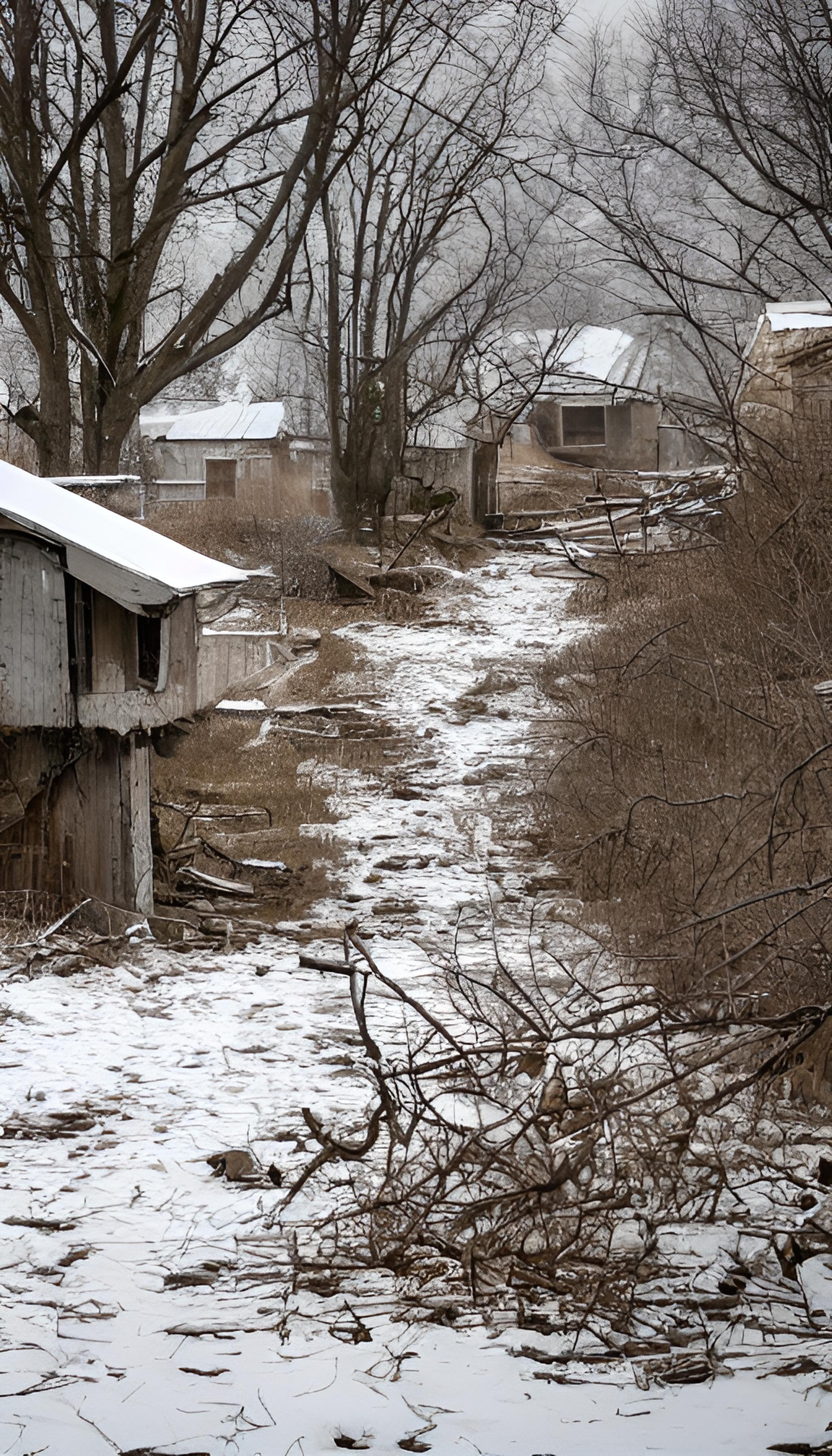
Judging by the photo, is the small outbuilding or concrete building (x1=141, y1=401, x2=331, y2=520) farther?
concrete building (x1=141, y1=401, x2=331, y2=520)

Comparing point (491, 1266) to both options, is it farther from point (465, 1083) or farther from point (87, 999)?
point (87, 999)

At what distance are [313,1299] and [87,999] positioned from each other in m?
2.99

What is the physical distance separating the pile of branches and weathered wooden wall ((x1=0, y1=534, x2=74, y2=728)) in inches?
124

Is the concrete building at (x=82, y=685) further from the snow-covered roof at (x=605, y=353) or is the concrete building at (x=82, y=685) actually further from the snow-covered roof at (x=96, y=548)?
the snow-covered roof at (x=605, y=353)

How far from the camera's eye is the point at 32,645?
6.70 m

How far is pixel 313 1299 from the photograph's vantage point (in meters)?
3.50

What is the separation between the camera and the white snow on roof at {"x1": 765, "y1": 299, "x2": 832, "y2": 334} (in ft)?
55.0

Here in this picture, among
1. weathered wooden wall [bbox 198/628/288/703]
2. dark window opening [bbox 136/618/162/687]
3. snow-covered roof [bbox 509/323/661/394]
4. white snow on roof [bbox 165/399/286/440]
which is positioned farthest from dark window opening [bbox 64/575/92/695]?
snow-covered roof [bbox 509/323/661/394]

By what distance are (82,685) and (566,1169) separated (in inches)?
171

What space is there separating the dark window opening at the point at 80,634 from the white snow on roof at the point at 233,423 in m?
27.1

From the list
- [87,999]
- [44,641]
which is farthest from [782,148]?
[87,999]

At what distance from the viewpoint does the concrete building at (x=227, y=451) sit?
3269 cm

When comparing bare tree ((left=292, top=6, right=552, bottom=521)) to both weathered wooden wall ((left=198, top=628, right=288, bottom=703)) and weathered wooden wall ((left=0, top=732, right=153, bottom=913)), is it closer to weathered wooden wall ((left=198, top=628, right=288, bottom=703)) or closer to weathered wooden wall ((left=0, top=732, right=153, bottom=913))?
weathered wooden wall ((left=198, top=628, right=288, bottom=703))

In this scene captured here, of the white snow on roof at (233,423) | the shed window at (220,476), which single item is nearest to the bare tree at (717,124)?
the white snow on roof at (233,423)
